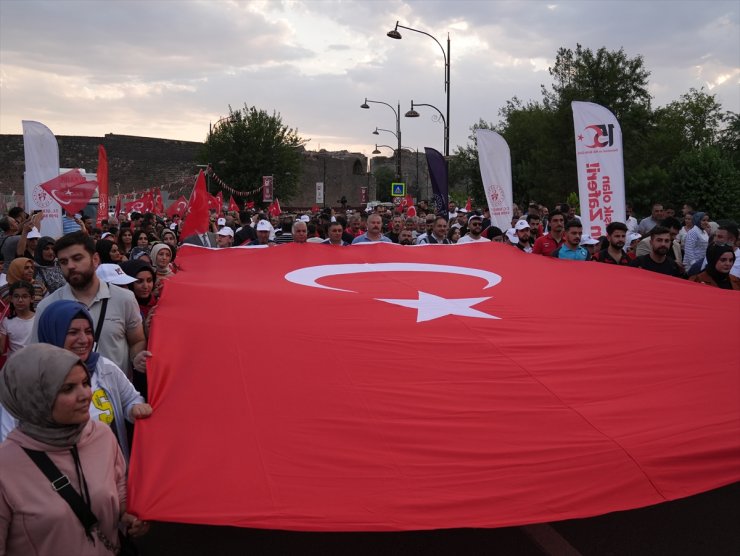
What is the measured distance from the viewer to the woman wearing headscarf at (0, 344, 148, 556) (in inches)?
98.4

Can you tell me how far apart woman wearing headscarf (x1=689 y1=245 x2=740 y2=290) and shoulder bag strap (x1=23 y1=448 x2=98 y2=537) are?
6024 mm

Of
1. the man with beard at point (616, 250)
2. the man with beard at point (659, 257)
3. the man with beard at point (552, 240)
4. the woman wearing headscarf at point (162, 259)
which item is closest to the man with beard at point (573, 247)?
the man with beard at point (552, 240)

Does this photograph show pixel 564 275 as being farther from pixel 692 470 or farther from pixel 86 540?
pixel 86 540

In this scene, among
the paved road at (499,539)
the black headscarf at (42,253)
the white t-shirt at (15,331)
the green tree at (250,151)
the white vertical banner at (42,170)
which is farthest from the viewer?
the green tree at (250,151)

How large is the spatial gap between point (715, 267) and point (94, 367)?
19.3 feet

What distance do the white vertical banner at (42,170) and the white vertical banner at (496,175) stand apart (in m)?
7.68

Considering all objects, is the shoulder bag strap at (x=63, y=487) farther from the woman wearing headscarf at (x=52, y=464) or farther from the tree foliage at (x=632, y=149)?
the tree foliage at (x=632, y=149)

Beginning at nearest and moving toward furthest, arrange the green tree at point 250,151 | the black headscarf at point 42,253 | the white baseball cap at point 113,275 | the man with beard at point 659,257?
the white baseball cap at point 113,275
the man with beard at point 659,257
the black headscarf at point 42,253
the green tree at point 250,151

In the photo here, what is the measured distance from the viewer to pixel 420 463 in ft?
10.7

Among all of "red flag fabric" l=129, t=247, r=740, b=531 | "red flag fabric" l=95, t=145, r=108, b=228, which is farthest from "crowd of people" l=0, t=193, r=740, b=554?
"red flag fabric" l=95, t=145, r=108, b=228

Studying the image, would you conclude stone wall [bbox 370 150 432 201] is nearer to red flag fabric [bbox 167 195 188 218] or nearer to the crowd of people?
red flag fabric [bbox 167 195 188 218]

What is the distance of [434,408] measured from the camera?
3703mm

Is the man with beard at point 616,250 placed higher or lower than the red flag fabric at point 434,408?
higher

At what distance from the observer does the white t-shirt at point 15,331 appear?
6.26 meters
